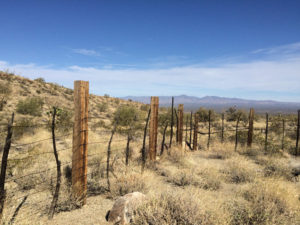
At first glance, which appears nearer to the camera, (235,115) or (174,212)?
(174,212)

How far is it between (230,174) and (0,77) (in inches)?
1187

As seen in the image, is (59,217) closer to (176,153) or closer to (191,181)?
(191,181)

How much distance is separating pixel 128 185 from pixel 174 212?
193 cm

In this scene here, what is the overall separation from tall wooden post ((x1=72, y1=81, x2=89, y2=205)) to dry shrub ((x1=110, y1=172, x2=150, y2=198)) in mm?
857

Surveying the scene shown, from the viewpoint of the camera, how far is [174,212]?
3.98 metres

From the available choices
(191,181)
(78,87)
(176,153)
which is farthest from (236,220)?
(176,153)

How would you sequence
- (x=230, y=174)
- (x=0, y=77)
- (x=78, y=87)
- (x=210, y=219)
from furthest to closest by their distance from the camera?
(x=0, y=77) → (x=230, y=174) → (x=78, y=87) → (x=210, y=219)

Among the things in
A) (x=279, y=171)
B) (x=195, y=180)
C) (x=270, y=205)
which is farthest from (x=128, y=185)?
(x=279, y=171)

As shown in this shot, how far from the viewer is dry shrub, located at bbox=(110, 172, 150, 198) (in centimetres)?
563

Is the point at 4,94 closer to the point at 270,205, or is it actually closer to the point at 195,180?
the point at 195,180

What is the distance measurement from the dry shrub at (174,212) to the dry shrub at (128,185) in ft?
4.82

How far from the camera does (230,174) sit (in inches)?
308

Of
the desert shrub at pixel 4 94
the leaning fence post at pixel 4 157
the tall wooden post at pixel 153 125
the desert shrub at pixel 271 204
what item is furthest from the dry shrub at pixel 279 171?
the desert shrub at pixel 4 94

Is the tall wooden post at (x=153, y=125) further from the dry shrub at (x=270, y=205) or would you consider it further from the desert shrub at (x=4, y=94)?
the desert shrub at (x=4, y=94)
